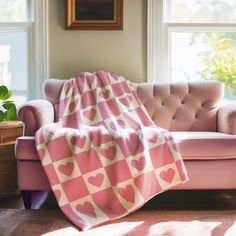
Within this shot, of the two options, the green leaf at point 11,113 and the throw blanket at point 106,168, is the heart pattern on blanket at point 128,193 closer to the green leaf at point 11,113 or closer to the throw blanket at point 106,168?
the throw blanket at point 106,168

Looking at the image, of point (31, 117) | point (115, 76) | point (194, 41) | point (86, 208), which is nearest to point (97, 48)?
point (115, 76)

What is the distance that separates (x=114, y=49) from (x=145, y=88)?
0.57 meters

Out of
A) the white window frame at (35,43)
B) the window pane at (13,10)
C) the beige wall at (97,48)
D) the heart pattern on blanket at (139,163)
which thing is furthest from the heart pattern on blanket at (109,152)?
the window pane at (13,10)

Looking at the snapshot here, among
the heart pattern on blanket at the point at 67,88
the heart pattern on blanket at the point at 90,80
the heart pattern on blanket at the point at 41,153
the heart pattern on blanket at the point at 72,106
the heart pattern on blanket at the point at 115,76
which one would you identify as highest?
the heart pattern on blanket at the point at 115,76

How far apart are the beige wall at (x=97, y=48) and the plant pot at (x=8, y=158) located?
2.84 ft

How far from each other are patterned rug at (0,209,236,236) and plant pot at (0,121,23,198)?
0.43m

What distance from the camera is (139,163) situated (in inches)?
107

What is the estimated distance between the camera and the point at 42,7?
12.9 feet

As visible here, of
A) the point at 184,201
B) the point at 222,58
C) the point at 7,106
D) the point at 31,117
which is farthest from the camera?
the point at 222,58

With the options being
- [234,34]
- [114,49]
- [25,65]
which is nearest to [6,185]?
[25,65]

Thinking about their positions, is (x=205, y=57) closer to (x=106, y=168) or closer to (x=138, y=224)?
(x=106, y=168)

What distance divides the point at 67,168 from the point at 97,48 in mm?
1542

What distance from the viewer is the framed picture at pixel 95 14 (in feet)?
12.7

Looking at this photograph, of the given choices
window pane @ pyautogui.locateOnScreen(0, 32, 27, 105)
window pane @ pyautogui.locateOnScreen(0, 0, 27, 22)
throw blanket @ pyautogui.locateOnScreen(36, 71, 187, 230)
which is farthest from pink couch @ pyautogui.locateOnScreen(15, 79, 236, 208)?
window pane @ pyautogui.locateOnScreen(0, 0, 27, 22)
